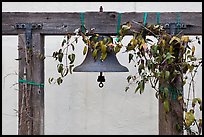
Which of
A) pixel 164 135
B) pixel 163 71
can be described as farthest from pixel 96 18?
pixel 164 135

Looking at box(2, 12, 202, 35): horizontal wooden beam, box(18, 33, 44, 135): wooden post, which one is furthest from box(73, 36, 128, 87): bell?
box(18, 33, 44, 135): wooden post

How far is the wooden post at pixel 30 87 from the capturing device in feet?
5.29

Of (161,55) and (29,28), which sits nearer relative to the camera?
(161,55)

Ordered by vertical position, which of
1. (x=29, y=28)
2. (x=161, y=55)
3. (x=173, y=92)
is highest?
(x=29, y=28)

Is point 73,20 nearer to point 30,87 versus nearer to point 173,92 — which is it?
point 30,87

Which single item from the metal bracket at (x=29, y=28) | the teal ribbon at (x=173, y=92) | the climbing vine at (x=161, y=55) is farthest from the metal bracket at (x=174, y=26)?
the metal bracket at (x=29, y=28)

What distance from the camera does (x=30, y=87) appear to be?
1.61 meters

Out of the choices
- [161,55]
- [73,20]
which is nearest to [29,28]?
[73,20]

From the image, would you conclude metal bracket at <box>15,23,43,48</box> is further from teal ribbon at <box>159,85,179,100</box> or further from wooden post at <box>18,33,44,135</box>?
teal ribbon at <box>159,85,179,100</box>

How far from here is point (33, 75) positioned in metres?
1.62

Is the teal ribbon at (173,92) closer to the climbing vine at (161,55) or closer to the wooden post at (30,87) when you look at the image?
the climbing vine at (161,55)

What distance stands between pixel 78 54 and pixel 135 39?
0.87 metres

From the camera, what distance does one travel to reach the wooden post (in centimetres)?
161

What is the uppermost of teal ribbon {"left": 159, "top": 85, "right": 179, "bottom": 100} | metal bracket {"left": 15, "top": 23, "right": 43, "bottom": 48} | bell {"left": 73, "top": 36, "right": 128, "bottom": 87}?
metal bracket {"left": 15, "top": 23, "right": 43, "bottom": 48}
